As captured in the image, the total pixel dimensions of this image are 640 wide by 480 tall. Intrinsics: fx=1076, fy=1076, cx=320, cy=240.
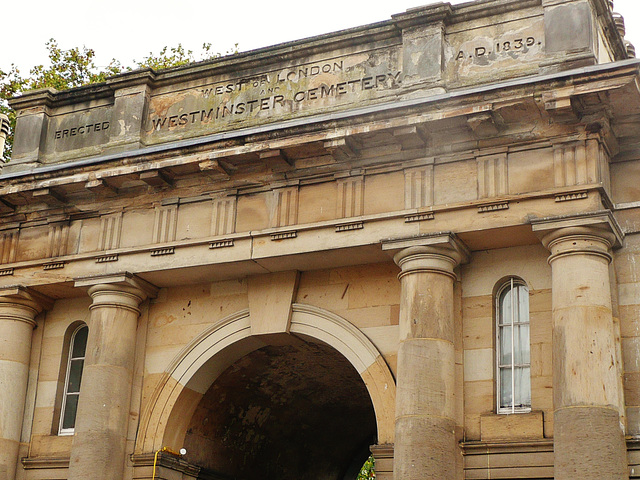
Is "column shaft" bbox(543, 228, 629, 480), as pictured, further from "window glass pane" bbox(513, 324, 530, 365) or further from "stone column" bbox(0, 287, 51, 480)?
"stone column" bbox(0, 287, 51, 480)

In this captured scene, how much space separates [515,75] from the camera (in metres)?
15.8

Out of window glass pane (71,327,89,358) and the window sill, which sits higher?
window glass pane (71,327,89,358)

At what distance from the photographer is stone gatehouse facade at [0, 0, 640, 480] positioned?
14.4 metres

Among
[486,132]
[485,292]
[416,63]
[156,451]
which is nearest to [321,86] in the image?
[416,63]

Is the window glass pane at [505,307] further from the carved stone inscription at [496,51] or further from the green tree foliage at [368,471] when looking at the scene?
the green tree foliage at [368,471]

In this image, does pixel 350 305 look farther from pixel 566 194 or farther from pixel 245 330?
pixel 566 194

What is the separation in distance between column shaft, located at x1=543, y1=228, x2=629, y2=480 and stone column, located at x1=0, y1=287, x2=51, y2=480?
8924 mm

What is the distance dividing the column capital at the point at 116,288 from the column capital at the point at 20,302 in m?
1.14

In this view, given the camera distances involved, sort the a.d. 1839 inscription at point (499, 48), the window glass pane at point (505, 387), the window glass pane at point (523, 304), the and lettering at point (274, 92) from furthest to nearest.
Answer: the and lettering at point (274, 92) < the a.d. 1839 inscription at point (499, 48) < the window glass pane at point (523, 304) < the window glass pane at point (505, 387)

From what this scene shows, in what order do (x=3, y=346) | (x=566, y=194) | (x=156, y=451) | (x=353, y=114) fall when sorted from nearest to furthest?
(x=566, y=194), (x=353, y=114), (x=156, y=451), (x=3, y=346)

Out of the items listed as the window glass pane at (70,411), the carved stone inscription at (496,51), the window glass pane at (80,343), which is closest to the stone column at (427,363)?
the carved stone inscription at (496,51)

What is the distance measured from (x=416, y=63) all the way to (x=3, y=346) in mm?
8293

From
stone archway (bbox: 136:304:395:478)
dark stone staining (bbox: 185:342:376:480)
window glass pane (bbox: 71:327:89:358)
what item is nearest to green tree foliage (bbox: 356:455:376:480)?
dark stone staining (bbox: 185:342:376:480)

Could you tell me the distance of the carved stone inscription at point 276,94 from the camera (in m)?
17.0
